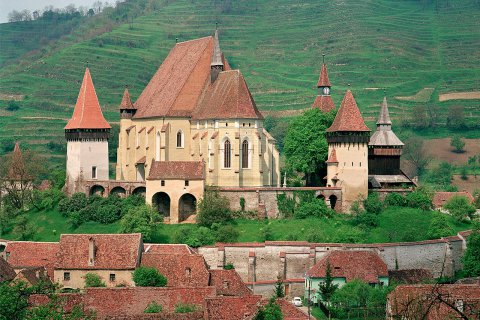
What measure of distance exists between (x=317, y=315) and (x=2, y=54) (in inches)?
4412

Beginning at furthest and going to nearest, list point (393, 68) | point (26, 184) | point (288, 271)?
point (393, 68) < point (26, 184) < point (288, 271)

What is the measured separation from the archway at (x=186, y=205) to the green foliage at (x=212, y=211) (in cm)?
190

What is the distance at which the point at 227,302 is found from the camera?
48.7 meters

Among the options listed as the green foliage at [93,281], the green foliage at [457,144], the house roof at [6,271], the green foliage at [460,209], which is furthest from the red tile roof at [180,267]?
the green foliage at [457,144]

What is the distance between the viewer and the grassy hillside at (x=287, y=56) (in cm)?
14162

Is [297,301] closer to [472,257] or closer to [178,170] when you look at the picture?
[472,257]

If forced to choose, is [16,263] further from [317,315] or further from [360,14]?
[360,14]

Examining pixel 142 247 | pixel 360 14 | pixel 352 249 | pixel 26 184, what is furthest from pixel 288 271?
pixel 360 14

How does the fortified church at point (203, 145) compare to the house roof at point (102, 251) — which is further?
the fortified church at point (203, 145)

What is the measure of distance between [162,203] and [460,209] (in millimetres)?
18447

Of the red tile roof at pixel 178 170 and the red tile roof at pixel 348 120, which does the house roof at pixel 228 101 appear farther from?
the red tile roof at pixel 348 120

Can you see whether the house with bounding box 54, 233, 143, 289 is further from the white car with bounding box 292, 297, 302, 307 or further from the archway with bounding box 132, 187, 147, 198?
the archway with bounding box 132, 187, 147, 198

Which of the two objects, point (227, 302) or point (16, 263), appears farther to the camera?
point (16, 263)

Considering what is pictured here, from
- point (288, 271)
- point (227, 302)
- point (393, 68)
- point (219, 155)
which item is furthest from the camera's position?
point (393, 68)
